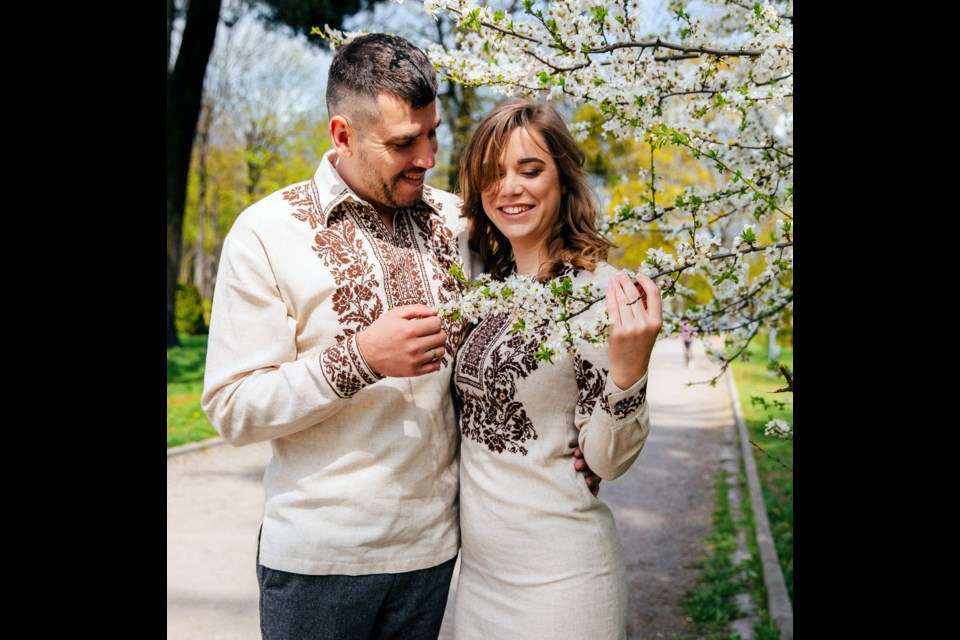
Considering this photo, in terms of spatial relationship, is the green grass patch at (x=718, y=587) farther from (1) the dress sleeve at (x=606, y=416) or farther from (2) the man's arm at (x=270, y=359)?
(2) the man's arm at (x=270, y=359)

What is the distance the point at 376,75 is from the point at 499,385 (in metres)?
0.97

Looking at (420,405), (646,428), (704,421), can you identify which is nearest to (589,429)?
(646,428)

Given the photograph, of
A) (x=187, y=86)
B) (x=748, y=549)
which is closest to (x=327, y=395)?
(x=748, y=549)

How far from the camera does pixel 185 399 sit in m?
11.9

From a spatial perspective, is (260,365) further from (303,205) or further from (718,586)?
(718,586)

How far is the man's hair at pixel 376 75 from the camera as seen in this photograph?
2.37 meters

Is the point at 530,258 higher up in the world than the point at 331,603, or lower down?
higher up

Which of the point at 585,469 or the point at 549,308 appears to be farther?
the point at 585,469

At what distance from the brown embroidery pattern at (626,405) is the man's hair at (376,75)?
3.43ft

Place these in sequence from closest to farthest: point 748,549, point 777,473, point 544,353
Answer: point 544,353 → point 748,549 → point 777,473

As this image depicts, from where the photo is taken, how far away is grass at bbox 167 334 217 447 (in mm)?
9656

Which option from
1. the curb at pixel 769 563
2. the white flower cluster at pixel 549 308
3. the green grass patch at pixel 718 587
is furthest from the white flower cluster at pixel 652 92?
the green grass patch at pixel 718 587
